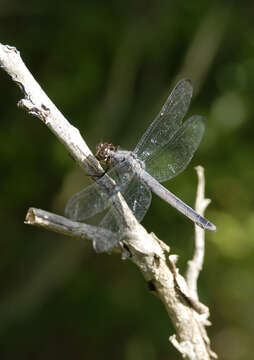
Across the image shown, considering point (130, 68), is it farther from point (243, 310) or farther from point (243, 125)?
point (243, 310)

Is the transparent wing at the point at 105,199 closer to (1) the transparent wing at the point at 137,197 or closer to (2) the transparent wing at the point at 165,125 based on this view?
(1) the transparent wing at the point at 137,197

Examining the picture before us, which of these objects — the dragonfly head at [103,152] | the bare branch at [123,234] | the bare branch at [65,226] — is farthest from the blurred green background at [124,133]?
the bare branch at [65,226]

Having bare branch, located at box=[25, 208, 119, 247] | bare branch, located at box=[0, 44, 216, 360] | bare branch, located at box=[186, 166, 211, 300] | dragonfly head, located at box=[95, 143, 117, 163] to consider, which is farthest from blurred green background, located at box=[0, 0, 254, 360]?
bare branch, located at box=[25, 208, 119, 247]

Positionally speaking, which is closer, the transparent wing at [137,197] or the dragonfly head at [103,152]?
the transparent wing at [137,197]

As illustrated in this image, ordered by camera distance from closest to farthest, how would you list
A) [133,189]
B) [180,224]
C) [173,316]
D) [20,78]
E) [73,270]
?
[20,78], [173,316], [133,189], [180,224], [73,270]

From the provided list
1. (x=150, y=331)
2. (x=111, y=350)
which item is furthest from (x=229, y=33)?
(x=111, y=350)

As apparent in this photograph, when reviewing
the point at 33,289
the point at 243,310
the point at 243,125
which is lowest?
the point at 33,289
